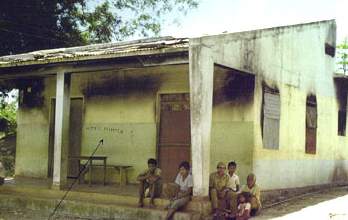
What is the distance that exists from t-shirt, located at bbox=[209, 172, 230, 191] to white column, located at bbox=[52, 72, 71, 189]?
369 centimetres

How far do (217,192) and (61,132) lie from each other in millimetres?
4042

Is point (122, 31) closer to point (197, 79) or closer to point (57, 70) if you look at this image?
point (57, 70)

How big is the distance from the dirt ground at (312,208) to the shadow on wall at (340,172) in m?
1.65

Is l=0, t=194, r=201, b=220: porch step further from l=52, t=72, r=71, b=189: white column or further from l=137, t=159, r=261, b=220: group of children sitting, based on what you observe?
l=52, t=72, r=71, b=189: white column

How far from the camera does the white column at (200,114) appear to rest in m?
8.41

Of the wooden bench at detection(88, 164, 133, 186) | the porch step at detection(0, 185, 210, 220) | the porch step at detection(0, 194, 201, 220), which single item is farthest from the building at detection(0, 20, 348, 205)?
the porch step at detection(0, 194, 201, 220)

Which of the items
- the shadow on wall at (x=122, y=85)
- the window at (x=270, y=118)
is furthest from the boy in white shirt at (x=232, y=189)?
the shadow on wall at (x=122, y=85)

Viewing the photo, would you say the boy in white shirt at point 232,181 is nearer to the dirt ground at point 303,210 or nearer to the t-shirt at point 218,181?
the t-shirt at point 218,181

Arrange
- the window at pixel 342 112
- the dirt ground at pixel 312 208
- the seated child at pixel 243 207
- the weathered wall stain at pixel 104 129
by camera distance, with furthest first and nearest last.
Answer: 1. the window at pixel 342 112
2. the weathered wall stain at pixel 104 129
3. the dirt ground at pixel 312 208
4. the seated child at pixel 243 207

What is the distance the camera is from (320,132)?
13414 mm

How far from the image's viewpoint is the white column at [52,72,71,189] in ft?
35.6

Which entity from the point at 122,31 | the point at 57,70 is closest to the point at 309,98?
the point at 57,70

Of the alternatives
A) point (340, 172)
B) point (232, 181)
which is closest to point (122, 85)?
point (232, 181)

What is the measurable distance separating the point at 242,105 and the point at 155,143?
258 cm
